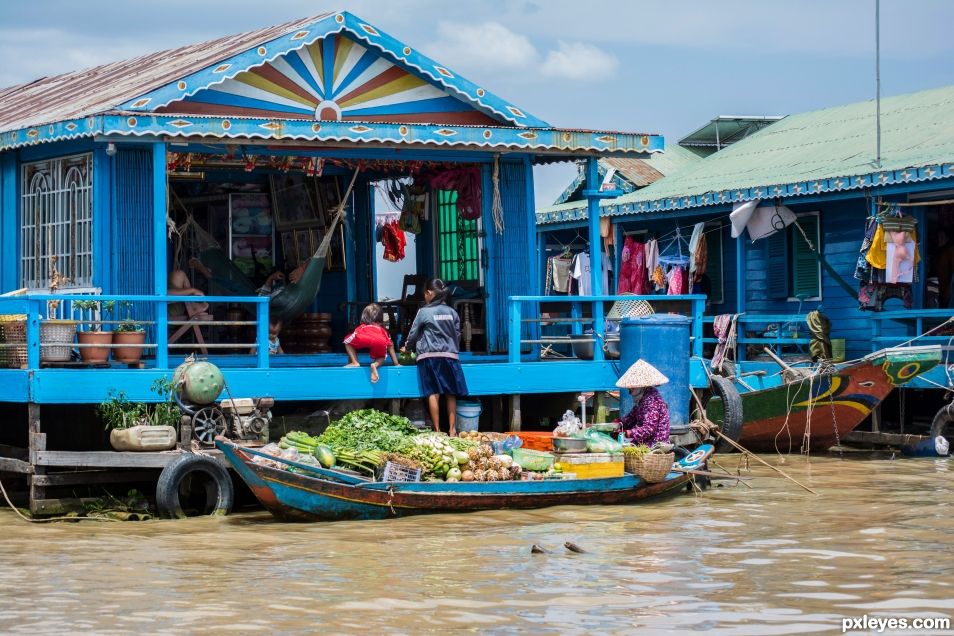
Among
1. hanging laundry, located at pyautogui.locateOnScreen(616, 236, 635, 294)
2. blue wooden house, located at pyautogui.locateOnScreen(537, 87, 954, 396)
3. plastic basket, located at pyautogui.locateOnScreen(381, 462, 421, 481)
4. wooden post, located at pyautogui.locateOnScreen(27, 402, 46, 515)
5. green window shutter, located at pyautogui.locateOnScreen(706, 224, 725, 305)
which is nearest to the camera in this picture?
plastic basket, located at pyautogui.locateOnScreen(381, 462, 421, 481)

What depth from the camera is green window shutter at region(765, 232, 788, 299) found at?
2364 centimetres

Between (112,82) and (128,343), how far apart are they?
173 inches

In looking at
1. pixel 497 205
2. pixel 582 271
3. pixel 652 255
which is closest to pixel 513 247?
pixel 497 205

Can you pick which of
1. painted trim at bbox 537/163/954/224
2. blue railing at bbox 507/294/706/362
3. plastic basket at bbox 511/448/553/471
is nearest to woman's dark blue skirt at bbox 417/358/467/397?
blue railing at bbox 507/294/706/362

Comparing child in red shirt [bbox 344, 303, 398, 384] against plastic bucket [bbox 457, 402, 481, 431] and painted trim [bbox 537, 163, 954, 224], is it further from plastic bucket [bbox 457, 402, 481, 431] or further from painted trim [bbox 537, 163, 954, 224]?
painted trim [bbox 537, 163, 954, 224]

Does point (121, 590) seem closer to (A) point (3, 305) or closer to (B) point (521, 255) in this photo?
(A) point (3, 305)

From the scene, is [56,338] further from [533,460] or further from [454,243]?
[454,243]

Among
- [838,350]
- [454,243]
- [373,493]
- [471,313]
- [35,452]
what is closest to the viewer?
[373,493]

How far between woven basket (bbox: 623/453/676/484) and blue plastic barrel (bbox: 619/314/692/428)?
1.82m

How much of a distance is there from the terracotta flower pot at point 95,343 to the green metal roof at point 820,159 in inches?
429

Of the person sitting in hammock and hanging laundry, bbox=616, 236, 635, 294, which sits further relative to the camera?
hanging laundry, bbox=616, 236, 635, 294

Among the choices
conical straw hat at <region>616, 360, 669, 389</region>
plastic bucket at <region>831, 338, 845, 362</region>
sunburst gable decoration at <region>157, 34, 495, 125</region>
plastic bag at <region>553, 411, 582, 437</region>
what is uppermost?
sunburst gable decoration at <region>157, 34, 495, 125</region>

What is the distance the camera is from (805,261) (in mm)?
23250

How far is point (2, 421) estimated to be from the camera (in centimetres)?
1633
